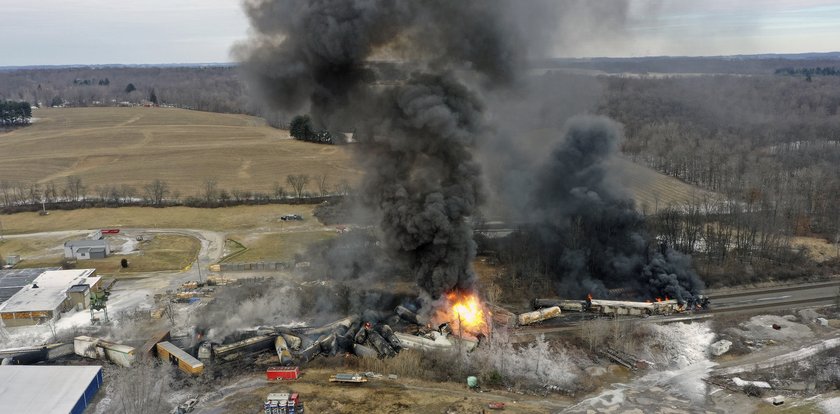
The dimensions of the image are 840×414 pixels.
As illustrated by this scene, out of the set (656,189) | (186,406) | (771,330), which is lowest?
(771,330)

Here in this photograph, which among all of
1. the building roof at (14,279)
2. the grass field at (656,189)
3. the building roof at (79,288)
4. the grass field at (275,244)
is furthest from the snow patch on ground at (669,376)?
the building roof at (14,279)

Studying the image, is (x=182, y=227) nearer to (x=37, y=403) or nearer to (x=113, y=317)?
(x=113, y=317)

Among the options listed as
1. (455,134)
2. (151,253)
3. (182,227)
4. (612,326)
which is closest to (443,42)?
(455,134)

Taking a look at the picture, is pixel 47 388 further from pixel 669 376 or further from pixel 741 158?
pixel 741 158

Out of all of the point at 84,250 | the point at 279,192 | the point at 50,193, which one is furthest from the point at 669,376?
the point at 50,193

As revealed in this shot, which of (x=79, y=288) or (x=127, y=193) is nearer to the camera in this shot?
(x=79, y=288)
